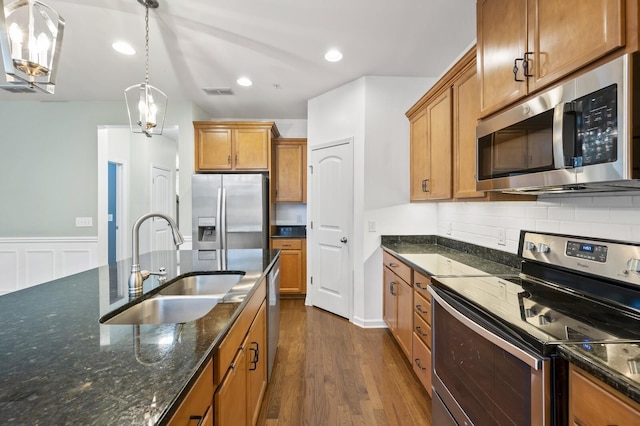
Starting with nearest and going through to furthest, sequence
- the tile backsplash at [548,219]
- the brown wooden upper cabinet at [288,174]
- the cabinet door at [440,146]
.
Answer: the tile backsplash at [548,219] < the cabinet door at [440,146] < the brown wooden upper cabinet at [288,174]

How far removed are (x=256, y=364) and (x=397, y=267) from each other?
1.47 metres

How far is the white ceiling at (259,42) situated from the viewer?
219 centimetres

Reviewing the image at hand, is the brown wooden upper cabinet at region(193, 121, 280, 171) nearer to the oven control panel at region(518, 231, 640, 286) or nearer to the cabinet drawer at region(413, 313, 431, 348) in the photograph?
the cabinet drawer at region(413, 313, 431, 348)

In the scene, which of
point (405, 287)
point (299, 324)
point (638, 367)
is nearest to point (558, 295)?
point (638, 367)

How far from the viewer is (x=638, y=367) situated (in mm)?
730

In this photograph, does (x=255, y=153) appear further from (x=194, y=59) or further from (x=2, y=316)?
(x=2, y=316)

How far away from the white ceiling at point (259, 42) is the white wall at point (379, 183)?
218mm

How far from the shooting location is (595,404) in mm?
758

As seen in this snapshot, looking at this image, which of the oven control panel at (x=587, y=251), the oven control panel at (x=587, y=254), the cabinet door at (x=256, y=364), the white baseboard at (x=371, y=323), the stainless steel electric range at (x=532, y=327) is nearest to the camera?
the stainless steel electric range at (x=532, y=327)

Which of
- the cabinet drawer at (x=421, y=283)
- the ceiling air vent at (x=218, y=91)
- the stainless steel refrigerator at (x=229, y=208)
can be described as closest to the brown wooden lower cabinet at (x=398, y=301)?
the cabinet drawer at (x=421, y=283)

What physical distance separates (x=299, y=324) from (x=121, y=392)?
9.29ft

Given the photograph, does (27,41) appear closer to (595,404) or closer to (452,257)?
(595,404)

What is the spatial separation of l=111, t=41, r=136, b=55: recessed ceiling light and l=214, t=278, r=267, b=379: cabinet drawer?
2.61 meters

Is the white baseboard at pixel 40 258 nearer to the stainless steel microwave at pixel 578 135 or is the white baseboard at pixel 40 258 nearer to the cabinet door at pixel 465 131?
the cabinet door at pixel 465 131
